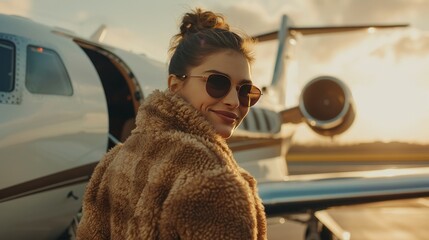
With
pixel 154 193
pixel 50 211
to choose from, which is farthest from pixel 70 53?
pixel 154 193

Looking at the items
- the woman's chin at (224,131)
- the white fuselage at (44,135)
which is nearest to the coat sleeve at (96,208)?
the woman's chin at (224,131)

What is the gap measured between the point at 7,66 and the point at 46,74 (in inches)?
17.3

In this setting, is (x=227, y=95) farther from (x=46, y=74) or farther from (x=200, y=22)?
(x=46, y=74)

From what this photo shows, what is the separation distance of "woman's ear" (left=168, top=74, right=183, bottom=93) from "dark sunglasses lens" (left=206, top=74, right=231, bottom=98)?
0.12 metres

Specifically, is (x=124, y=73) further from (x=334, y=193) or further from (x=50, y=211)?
(x=334, y=193)

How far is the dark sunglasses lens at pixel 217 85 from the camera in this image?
138 centimetres

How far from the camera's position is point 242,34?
1.54 m

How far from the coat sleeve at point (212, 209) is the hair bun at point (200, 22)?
59 cm

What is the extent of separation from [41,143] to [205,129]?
369 cm

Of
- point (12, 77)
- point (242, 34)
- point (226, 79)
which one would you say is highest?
point (242, 34)

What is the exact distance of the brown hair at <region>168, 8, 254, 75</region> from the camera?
142 cm

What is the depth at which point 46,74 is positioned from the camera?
5191 mm

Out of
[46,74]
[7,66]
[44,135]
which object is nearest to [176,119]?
[44,135]

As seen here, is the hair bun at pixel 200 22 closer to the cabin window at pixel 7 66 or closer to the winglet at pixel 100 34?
the cabin window at pixel 7 66
